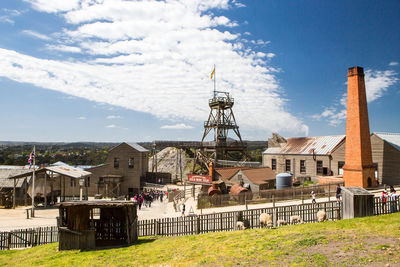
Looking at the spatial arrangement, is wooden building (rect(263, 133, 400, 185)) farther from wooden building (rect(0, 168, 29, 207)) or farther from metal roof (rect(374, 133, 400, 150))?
wooden building (rect(0, 168, 29, 207))

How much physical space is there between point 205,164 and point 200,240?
Result: 42.6 meters

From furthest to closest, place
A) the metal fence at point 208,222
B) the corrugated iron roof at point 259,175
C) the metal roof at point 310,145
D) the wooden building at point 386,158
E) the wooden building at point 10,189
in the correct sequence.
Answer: the metal roof at point 310,145 → the wooden building at point 10,189 → the corrugated iron roof at point 259,175 → the wooden building at point 386,158 → the metal fence at point 208,222

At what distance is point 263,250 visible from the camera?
9.55 metres

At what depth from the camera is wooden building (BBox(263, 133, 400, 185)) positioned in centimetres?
2978

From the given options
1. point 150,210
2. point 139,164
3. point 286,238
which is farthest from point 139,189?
point 286,238

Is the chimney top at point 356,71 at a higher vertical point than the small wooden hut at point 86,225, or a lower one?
higher

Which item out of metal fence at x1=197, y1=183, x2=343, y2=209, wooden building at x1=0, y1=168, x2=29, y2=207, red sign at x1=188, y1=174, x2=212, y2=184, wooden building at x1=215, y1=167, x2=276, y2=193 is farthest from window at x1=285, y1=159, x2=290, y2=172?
wooden building at x1=0, y1=168, x2=29, y2=207

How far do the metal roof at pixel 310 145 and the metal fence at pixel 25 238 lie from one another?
34.4 m

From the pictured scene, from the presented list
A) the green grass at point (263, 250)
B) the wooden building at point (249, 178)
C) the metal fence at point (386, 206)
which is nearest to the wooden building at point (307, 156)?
the wooden building at point (249, 178)

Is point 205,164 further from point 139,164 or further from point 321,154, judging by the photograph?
point 321,154

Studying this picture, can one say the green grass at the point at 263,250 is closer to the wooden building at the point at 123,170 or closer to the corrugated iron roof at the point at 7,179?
the corrugated iron roof at the point at 7,179

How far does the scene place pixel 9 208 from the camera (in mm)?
32188

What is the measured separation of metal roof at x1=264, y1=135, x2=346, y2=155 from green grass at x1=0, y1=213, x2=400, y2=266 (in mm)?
26700

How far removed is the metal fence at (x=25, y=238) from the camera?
1570cm
